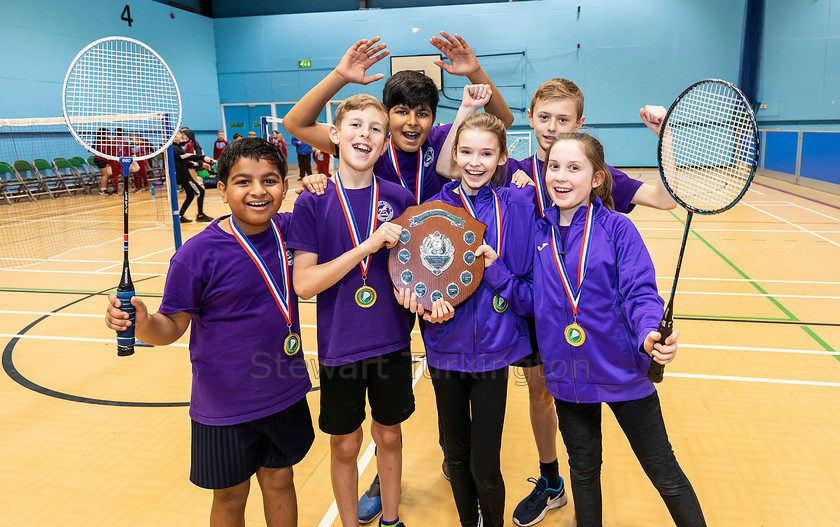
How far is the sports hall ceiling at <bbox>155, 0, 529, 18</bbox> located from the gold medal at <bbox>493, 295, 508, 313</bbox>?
2340cm

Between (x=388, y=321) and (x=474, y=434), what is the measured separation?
0.62 m

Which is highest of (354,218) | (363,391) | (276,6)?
(276,6)

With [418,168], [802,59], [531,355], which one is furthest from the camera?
[802,59]

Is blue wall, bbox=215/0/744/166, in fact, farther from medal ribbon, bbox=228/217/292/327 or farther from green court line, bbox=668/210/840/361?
medal ribbon, bbox=228/217/292/327

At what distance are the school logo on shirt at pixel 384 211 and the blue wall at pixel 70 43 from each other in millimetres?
17483

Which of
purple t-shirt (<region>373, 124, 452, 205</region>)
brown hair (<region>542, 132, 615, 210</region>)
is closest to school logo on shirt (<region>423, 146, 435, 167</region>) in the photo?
purple t-shirt (<region>373, 124, 452, 205</region>)

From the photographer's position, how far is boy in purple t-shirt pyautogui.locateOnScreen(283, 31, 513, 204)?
2.66 metres

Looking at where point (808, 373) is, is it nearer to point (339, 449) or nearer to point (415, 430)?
point (415, 430)

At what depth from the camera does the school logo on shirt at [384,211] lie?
2.43 metres

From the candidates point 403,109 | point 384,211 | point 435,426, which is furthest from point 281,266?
point 435,426

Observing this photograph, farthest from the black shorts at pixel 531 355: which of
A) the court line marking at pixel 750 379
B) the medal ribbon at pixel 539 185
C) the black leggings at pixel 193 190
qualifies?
the black leggings at pixel 193 190

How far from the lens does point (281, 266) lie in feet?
7.50

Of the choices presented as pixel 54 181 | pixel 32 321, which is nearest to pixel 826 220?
pixel 32 321

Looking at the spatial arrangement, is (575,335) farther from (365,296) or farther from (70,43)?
(70,43)
